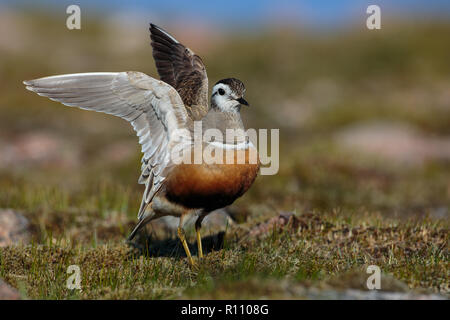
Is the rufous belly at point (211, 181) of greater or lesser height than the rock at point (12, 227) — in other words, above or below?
above

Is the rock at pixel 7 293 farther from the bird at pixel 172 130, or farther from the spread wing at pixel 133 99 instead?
the spread wing at pixel 133 99

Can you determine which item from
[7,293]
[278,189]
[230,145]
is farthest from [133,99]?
[278,189]

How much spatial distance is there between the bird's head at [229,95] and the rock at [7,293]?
2.80 m

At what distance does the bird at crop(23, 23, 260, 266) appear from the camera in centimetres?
570

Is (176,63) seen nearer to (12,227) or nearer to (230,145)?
(230,145)

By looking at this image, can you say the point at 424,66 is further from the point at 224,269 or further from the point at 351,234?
the point at 224,269

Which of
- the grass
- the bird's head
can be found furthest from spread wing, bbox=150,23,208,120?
the grass

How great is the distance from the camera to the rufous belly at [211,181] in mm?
5656

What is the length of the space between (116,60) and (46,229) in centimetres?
2150

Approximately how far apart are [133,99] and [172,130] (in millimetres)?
525

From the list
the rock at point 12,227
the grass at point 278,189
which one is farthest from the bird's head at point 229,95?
the rock at point 12,227

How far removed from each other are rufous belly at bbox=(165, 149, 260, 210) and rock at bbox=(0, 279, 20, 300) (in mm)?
1938

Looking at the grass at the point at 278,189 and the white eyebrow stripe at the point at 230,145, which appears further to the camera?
the white eyebrow stripe at the point at 230,145

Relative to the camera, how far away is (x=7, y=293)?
453cm
